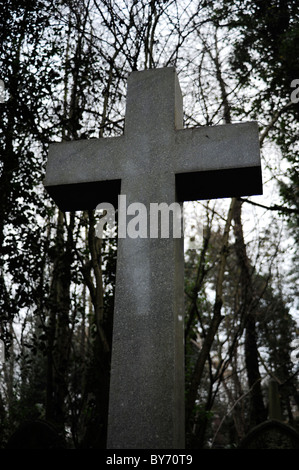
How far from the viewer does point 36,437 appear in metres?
3.68

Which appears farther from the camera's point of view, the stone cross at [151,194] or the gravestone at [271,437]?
the gravestone at [271,437]

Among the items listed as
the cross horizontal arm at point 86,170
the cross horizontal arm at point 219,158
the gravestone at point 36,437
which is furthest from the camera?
the gravestone at point 36,437

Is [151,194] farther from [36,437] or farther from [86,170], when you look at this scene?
[36,437]

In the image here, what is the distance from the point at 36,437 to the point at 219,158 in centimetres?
287

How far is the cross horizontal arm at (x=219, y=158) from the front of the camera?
98.8 inches

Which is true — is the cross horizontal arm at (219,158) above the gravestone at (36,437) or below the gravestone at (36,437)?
above

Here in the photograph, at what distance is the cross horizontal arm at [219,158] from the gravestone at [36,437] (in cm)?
247

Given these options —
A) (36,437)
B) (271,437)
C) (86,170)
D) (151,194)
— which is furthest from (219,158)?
(271,437)

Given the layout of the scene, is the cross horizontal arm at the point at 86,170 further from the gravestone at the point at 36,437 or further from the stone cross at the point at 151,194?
the gravestone at the point at 36,437

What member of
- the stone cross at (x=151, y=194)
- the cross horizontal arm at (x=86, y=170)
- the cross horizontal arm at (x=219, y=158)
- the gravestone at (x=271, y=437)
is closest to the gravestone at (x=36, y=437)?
the gravestone at (x=271, y=437)

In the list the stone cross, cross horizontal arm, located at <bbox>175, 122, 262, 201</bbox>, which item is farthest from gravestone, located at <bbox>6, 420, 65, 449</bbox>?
cross horizontal arm, located at <bbox>175, 122, 262, 201</bbox>

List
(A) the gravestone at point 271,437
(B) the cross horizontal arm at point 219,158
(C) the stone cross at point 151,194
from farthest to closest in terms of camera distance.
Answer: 1. (A) the gravestone at point 271,437
2. (B) the cross horizontal arm at point 219,158
3. (C) the stone cross at point 151,194

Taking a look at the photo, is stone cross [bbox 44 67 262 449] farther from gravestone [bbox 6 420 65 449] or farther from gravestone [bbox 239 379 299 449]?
gravestone [bbox 239 379 299 449]

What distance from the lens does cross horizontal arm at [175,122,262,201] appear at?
2.51m
